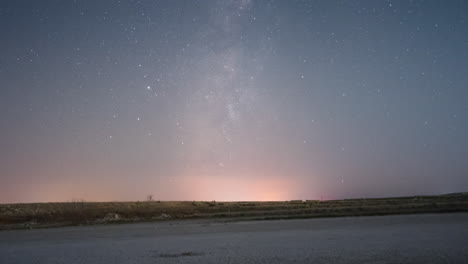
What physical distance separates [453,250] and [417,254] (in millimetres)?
1213

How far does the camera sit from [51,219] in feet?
151

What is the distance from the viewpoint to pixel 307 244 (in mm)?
14711

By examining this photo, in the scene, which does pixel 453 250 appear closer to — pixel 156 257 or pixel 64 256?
pixel 156 257

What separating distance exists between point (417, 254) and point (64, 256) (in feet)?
35.1

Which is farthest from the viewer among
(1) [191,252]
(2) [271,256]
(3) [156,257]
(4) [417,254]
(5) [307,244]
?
(5) [307,244]

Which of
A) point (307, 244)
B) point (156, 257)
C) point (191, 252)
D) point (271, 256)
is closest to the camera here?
point (271, 256)

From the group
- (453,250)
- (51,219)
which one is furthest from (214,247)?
(51,219)

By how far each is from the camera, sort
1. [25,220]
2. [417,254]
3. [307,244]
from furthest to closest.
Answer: [25,220] < [307,244] < [417,254]

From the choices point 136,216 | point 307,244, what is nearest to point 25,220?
point 136,216

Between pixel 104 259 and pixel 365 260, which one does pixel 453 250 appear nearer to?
pixel 365 260

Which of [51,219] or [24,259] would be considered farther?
[51,219]

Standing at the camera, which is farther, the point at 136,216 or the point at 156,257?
the point at 136,216

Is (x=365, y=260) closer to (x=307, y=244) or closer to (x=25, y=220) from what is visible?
(x=307, y=244)

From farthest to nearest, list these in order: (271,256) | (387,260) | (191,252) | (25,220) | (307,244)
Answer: (25,220)
(307,244)
(191,252)
(271,256)
(387,260)
